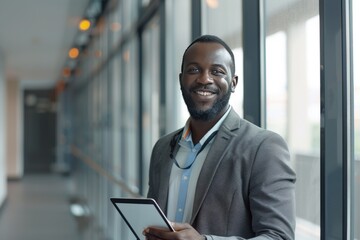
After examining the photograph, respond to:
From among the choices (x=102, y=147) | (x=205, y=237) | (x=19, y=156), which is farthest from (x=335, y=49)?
(x=19, y=156)

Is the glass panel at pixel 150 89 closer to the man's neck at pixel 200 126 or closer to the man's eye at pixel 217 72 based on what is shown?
the man's neck at pixel 200 126

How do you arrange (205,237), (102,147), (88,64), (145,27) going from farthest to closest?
1. (88,64)
2. (102,147)
3. (145,27)
4. (205,237)

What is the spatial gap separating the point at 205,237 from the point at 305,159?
0.69 metres

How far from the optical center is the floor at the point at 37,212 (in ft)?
27.2

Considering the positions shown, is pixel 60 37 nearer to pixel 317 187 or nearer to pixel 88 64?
pixel 88 64

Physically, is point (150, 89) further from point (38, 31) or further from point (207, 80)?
point (38, 31)

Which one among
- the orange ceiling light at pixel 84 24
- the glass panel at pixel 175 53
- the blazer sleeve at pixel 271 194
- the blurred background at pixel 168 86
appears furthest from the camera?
the orange ceiling light at pixel 84 24

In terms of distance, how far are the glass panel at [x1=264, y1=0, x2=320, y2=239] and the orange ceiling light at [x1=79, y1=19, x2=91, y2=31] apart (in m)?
6.48

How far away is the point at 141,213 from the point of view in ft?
5.18

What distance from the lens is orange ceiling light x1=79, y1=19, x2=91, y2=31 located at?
8.64 meters

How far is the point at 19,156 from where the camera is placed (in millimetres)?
18250

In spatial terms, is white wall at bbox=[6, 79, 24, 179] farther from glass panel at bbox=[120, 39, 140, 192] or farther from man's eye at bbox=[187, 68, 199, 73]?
man's eye at bbox=[187, 68, 199, 73]

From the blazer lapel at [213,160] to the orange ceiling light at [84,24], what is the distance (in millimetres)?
7164

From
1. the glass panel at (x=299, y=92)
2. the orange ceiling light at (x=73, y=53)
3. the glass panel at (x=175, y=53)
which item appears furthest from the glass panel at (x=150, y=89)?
the orange ceiling light at (x=73, y=53)
